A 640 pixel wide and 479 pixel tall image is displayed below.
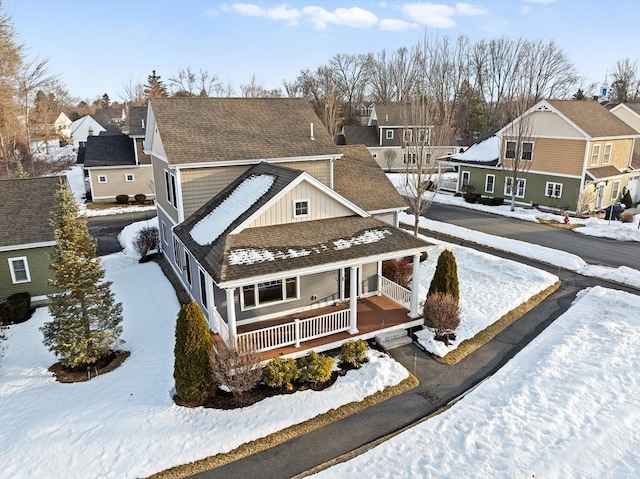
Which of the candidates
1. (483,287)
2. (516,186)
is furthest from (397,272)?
(516,186)

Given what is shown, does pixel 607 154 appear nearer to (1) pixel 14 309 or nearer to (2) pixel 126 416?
(2) pixel 126 416

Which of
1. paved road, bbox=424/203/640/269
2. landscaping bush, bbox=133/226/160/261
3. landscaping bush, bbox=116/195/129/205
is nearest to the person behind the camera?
paved road, bbox=424/203/640/269

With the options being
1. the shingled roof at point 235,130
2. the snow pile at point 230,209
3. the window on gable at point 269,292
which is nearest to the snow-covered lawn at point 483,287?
the window on gable at point 269,292

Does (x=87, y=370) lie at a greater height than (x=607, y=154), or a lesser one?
lesser

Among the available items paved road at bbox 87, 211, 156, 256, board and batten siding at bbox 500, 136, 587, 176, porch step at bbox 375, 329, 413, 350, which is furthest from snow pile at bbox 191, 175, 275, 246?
board and batten siding at bbox 500, 136, 587, 176

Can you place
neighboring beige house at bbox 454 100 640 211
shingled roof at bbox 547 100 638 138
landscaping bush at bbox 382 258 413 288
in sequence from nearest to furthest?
landscaping bush at bbox 382 258 413 288 → neighboring beige house at bbox 454 100 640 211 → shingled roof at bbox 547 100 638 138

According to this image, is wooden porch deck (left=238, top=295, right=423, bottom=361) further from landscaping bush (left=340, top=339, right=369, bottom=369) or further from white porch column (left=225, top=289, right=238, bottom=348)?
white porch column (left=225, top=289, right=238, bottom=348)

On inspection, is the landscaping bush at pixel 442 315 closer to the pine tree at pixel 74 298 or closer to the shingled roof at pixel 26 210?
the pine tree at pixel 74 298
